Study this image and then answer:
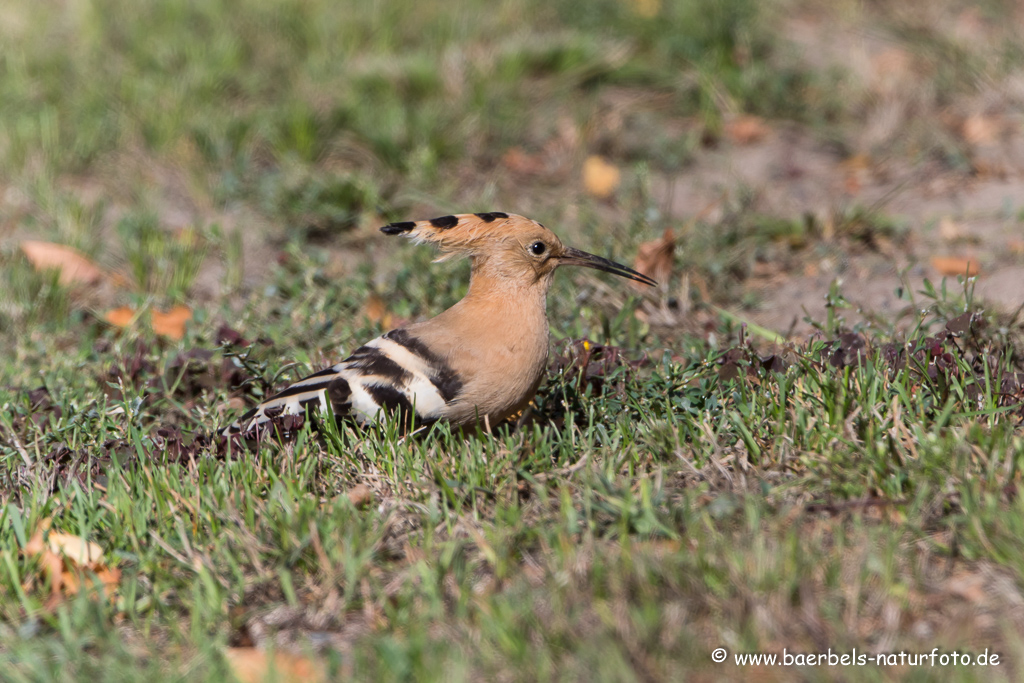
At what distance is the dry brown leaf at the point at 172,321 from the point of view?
405 cm

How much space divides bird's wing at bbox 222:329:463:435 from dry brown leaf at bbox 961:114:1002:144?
341cm

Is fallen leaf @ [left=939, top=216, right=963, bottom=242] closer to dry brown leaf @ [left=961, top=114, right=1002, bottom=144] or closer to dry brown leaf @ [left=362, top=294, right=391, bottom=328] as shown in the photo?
dry brown leaf @ [left=961, top=114, right=1002, bottom=144]

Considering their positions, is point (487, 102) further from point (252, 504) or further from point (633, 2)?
point (252, 504)

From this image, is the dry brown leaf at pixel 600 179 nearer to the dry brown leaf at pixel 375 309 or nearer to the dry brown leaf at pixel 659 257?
the dry brown leaf at pixel 659 257

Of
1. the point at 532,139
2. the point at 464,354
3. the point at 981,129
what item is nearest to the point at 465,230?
the point at 464,354

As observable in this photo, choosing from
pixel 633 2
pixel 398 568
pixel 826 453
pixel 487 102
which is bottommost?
pixel 398 568

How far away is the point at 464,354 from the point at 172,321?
167cm

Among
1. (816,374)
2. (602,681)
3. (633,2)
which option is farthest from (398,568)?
(633,2)

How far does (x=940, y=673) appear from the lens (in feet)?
6.15

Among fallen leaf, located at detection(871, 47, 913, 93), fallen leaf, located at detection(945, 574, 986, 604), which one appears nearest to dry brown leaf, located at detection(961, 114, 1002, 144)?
fallen leaf, located at detection(871, 47, 913, 93)

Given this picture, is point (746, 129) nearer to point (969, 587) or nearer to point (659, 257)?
point (659, 257)

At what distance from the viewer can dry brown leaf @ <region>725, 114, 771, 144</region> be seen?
549 cm

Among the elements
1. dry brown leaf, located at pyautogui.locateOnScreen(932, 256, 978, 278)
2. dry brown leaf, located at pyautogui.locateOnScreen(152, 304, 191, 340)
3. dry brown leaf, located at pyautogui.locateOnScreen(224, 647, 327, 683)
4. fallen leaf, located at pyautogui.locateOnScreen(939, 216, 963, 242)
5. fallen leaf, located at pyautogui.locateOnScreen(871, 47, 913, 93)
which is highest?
fallen leaf, located at pyautogui.locateOnScreen(871, 47, 913, 93)

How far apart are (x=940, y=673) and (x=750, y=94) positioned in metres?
4.19
